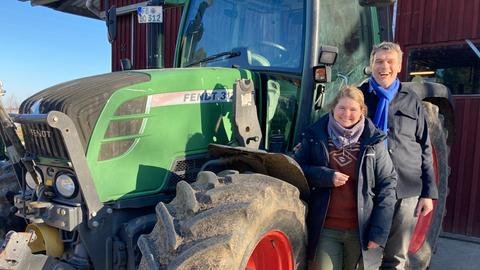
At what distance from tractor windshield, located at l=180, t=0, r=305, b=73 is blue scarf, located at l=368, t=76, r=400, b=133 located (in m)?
0.54

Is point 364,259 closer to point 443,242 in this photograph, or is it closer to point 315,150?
point 315,150

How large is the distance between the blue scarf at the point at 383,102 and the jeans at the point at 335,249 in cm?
66

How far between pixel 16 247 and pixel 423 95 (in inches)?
126

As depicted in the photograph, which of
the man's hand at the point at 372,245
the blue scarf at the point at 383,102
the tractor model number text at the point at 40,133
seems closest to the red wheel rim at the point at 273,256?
the man's hand at the point at 372,245

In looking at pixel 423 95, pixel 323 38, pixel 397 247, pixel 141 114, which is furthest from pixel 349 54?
pixel 141 114

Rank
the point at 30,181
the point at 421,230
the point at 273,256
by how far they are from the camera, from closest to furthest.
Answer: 1. the point at 273,256
2. the point at 30,181
3. the point at 421,230

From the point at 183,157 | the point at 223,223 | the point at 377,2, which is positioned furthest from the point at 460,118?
the point at 223,223

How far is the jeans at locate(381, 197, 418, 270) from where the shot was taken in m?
2.75

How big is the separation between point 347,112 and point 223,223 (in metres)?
0.99

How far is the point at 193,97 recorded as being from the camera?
273cm

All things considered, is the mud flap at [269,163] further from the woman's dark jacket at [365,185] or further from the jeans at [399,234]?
the jeans at [399,234]

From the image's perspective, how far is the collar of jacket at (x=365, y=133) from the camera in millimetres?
2525

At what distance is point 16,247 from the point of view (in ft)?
7.17

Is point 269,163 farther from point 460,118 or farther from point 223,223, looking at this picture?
point 460,118
